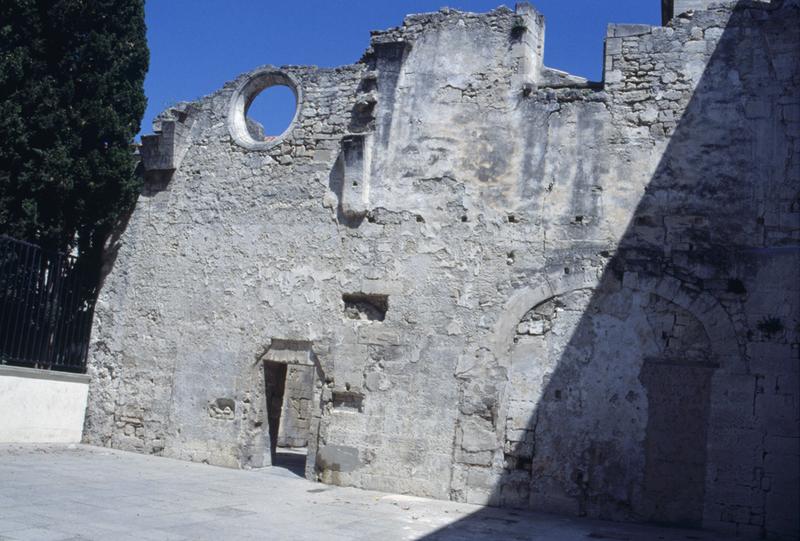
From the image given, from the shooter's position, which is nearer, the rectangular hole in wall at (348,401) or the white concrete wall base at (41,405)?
the rectangular hole in wall at (348,401)

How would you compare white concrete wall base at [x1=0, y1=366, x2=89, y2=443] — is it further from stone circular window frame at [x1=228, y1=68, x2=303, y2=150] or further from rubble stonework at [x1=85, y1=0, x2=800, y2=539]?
stone circular window frame at [x1=228, y1=68, x2=303, y2=150]

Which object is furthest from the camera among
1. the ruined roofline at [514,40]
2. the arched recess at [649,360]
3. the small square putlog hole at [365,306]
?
the small square putlog hole at [365,306]

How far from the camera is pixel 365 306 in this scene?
31.3 feet

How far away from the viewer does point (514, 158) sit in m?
9.07

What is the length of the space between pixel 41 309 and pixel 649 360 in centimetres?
798

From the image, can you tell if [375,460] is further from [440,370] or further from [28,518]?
[28,518]

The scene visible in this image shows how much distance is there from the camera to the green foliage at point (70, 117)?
34.2ft

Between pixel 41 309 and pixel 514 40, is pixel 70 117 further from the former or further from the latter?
pixel 514 40

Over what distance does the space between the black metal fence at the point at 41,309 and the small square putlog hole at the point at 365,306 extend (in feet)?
14.2

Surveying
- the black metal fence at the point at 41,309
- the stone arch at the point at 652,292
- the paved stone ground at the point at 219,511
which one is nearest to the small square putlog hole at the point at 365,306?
the stone arch at the point at 652,292

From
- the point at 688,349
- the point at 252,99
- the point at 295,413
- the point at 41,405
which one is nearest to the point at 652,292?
the point at 688,349

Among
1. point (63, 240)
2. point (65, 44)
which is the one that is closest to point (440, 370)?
point (63, 240)

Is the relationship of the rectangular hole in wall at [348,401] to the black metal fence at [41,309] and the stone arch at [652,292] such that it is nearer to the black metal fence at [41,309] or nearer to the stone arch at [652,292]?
the stone arch at [652,292]

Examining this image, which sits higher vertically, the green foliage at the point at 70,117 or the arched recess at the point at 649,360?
the green foliage at the point at 70,117
